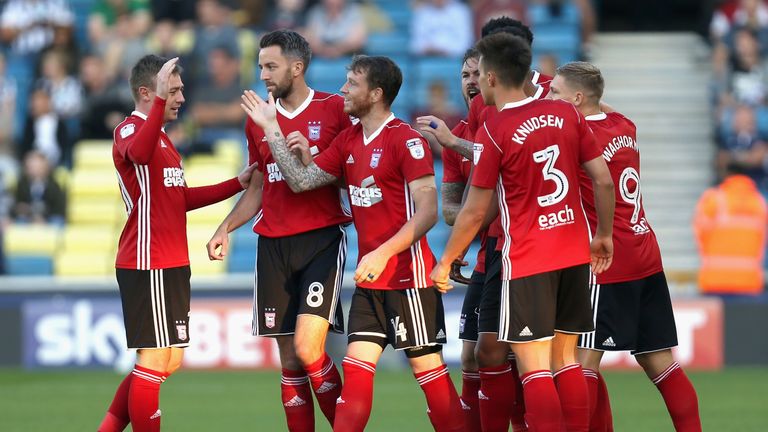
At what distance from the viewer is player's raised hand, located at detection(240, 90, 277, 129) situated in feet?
25.5

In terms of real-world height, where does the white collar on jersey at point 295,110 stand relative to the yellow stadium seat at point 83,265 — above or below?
above

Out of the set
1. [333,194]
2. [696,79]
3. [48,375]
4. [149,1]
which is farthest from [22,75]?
[333,194]

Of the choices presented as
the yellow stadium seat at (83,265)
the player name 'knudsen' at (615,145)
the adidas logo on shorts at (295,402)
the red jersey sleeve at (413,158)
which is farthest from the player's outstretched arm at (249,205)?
the yellow stadium seat at (83,265)

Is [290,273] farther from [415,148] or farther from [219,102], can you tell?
[219,102]

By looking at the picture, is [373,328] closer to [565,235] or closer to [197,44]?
[565,235]

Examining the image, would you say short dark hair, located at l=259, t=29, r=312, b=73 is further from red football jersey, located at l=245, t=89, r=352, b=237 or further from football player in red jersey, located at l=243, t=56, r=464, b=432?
football player in red jersey, located at l=243, t=56, r=464, b=432

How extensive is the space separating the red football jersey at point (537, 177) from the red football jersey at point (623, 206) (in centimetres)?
63

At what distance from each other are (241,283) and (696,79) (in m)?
7.28

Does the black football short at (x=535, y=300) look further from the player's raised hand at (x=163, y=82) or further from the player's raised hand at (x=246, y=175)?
the player's raised hand at (x=163, y=82)

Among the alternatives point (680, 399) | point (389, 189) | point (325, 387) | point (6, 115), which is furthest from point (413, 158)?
point (6, 115)

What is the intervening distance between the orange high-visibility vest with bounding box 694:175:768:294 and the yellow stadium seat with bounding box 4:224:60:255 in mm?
7124

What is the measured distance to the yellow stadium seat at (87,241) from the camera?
Result: 1534 centimetres

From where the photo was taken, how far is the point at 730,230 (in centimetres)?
1423

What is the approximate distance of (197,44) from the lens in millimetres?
16656
